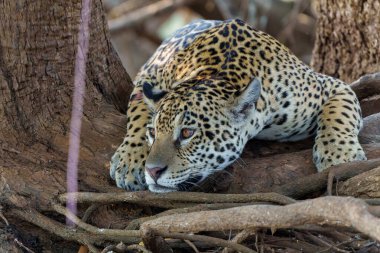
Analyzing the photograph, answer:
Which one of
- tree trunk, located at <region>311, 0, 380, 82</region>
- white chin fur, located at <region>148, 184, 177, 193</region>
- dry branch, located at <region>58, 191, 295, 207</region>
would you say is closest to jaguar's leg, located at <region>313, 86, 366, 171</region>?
dry branch, located at <region>58, 191, 295, 207</region>

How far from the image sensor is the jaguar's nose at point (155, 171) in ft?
20.1

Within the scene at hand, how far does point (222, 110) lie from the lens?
647 centimetres

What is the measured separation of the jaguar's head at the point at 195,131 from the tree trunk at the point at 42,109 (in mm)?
569

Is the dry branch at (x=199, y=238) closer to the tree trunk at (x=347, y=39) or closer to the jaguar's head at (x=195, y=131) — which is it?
the jaguar's head at (x=195, y=131)

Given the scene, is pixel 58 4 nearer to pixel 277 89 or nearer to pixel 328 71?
pixel 277 89

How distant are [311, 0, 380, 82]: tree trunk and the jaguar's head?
2.50 metres

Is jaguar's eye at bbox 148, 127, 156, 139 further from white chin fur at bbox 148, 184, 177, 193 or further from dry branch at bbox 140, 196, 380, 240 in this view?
dry branch at bbox 140, 196, 380, 240

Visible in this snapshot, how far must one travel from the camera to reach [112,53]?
7488 mm

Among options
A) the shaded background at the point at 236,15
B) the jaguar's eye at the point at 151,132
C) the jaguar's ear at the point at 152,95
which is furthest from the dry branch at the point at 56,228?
the shaded background at the point at 236,15

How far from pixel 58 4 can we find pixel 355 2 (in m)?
3.23

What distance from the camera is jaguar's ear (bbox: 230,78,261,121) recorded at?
639 centimetres

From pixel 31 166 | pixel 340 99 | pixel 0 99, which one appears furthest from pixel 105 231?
pixel 340 99

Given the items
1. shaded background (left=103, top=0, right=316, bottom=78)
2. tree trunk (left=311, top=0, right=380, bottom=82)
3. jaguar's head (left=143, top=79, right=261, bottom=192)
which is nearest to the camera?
jaguar's head (left=143, top=79, right=261, bottom=192)

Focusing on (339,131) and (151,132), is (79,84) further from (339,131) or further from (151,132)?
(339,131)
